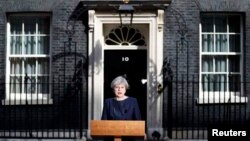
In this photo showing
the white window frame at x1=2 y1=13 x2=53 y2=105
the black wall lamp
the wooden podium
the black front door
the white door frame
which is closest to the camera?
the wooden podium

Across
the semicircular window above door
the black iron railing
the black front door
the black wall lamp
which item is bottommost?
the black iron railing

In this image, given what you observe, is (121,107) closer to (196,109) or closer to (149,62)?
(149,62)

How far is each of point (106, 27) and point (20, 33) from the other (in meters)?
2.37

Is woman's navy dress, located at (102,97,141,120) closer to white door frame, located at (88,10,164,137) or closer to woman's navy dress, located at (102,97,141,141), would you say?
woman's navy dress, located at (102,97,141,141)

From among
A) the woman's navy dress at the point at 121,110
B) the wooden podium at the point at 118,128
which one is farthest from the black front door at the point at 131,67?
the wooden podium at the point at 118,128

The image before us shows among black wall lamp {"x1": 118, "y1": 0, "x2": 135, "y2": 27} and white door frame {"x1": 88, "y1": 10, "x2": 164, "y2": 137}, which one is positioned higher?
black wall lamp {"x1": 118, "y1": 0, "x2": 135, "y2": 27}

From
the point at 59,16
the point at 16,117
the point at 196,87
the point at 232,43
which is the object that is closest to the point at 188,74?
the point at 196,87

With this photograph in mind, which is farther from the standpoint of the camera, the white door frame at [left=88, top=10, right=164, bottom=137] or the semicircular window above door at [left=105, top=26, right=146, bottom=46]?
the semicircular window above door at [left=105, top=26, right=146, bottom=46]

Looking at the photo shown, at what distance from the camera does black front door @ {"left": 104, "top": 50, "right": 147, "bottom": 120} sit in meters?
14.7

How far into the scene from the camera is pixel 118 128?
7500mm

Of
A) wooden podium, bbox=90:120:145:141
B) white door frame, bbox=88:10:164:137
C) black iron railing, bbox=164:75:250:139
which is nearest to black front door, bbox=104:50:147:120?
white door frame, bbox=88:10:164:137

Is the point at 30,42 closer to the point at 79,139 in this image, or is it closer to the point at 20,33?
the point at 20,33

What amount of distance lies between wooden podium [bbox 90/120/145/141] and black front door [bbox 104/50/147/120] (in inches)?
281

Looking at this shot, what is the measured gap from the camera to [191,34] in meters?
14.5
